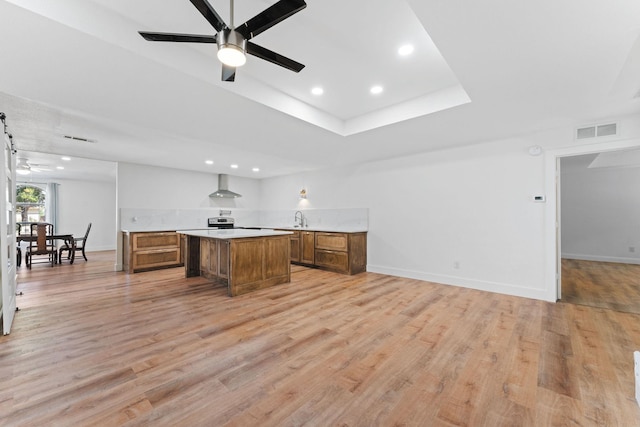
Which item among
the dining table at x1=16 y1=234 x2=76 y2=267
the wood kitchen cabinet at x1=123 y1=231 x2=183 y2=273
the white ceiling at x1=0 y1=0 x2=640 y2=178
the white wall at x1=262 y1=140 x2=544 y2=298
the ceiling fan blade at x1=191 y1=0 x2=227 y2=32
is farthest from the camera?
the dining table at x1=16 y1=234 x2=76 y2=267

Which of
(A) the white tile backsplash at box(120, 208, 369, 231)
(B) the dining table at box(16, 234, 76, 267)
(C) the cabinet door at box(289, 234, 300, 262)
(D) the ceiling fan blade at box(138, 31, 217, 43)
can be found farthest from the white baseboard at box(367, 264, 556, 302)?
(B) the dining table at box(16, 234, 76, 267)

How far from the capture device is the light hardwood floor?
158cm

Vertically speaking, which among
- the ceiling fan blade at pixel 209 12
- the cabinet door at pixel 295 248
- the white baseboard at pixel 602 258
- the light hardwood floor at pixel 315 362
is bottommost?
the light hardwood floor at pixel 315 362

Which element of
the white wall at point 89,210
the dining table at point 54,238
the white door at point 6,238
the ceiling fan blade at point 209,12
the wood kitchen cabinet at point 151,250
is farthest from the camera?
the white wall at point 89,210

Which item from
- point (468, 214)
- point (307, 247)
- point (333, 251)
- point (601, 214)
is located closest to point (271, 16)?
point (468, 214)

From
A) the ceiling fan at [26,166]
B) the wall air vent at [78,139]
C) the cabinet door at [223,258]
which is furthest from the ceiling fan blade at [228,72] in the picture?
the ceiling fan at [26,166]

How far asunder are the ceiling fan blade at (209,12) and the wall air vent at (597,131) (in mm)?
4397

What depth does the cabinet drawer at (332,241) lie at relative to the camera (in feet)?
17.2

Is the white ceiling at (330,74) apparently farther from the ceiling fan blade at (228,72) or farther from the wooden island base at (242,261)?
the wooden island base at (242,261)

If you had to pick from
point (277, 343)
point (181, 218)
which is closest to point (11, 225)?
point (277, 343)

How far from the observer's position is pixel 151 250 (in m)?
5.54

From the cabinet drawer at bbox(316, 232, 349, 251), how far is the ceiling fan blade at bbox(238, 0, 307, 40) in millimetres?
3972

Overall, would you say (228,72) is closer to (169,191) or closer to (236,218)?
(169,191)

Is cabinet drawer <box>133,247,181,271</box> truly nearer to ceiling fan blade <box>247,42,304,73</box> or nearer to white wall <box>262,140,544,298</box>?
white wall <box>262,140,544,298</box>
